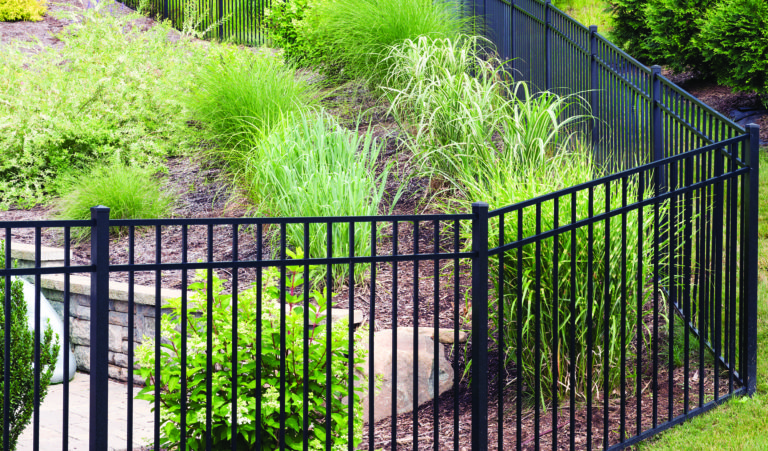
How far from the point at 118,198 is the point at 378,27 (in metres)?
3.47

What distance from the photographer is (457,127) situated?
253 inches

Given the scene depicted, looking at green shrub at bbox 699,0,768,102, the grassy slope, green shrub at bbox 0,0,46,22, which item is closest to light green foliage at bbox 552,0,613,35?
green shrub at bbox 699,0,768,102

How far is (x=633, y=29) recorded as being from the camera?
10961 millimetres

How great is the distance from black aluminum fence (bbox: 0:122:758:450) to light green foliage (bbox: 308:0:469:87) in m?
3.14

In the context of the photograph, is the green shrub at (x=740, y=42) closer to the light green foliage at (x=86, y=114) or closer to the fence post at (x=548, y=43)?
the fence post at (x=548, y=43)

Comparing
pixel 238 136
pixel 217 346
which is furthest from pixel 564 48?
pixel 217 346

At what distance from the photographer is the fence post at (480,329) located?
3.14 m

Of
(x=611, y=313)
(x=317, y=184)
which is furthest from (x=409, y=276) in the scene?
(x=611, y=313)

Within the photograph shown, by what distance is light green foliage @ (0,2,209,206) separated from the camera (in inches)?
324

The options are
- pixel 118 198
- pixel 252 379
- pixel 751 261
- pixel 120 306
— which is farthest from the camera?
pixel 118 198

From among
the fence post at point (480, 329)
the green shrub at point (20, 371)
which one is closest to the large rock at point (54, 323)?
the green shrub at point (20, 371)

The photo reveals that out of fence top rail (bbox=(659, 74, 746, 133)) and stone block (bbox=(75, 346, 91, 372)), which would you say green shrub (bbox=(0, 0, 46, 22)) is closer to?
stone block (bbox=(75, 346, 91, 372))

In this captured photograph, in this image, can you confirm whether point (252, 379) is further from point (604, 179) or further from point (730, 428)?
point (730, 428)

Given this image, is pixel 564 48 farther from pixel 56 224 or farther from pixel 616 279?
pixel 56 224
